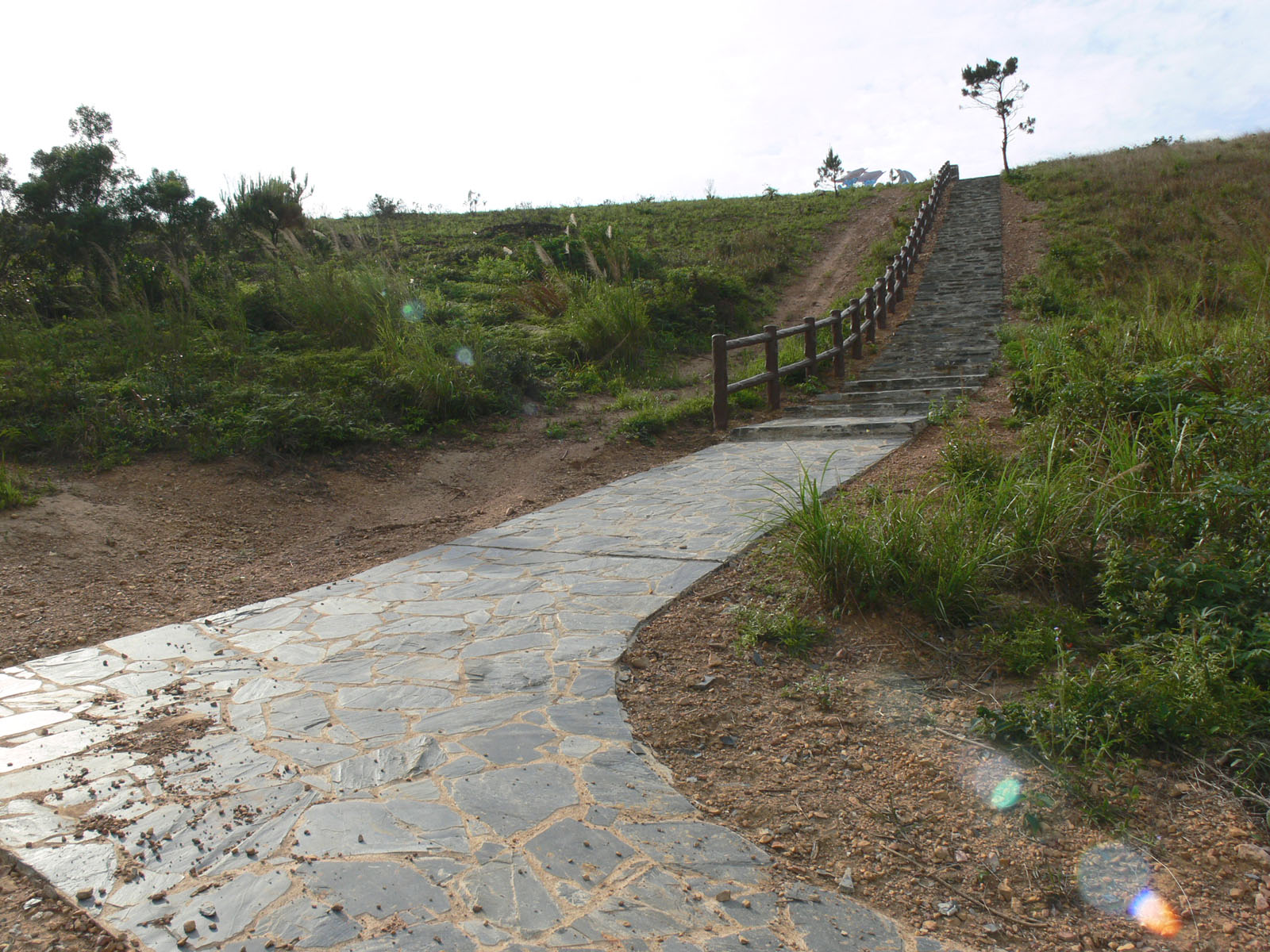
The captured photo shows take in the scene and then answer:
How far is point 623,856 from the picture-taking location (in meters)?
2.33

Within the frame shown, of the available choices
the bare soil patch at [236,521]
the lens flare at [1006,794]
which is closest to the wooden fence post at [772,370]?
the bare soil patch at [236,521]

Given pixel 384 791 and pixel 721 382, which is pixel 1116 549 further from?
pixel 721 382

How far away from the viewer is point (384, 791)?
2686 millimetres

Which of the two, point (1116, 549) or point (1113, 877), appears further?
point (1116, 549)

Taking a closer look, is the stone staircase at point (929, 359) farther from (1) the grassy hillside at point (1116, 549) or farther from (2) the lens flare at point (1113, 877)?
(2) the lens flare at point (1113, 877)

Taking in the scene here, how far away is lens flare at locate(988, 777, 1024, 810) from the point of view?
2498mm

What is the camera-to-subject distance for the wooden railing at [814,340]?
9.52 meters

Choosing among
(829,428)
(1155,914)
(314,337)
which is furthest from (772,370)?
(1155,914)

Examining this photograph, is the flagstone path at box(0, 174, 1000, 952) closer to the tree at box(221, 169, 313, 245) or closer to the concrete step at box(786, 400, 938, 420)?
the concrete step at box(786, 400, 938, 420)

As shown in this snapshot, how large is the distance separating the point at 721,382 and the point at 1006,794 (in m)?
7.31

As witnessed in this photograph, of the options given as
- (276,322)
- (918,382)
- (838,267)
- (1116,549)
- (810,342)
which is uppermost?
(838,267)

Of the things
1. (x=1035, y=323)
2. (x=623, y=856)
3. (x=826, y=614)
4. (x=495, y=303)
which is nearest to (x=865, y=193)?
(x=1035, y=323)

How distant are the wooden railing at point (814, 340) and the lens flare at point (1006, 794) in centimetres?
704

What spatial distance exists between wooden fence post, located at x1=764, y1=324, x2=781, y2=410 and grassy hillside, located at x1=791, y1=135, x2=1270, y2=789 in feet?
11.7
